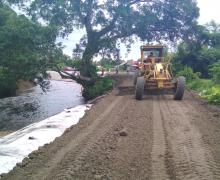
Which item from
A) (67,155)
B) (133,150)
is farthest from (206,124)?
(67,155)

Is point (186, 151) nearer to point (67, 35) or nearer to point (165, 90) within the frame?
→ point (165, 90)

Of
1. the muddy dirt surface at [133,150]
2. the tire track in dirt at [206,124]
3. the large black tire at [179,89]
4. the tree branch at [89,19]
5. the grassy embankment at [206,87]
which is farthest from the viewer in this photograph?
the tree branch at [89,19]

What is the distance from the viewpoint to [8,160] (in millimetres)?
8531

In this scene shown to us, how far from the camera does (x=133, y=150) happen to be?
8.79 meters

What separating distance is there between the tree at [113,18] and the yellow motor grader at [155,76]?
869 cm

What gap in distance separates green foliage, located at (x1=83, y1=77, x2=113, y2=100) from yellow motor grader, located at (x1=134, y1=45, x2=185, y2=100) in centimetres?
593

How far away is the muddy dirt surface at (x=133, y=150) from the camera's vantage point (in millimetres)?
7258

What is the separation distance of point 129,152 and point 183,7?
23973 mm

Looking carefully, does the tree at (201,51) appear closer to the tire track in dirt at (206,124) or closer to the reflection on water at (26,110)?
the reflection on water at (26,110)

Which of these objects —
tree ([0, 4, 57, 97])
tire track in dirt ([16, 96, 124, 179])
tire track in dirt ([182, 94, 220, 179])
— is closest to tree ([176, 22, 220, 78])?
tree ([0, 4, 57, 97])

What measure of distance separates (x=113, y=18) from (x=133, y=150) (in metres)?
22.5

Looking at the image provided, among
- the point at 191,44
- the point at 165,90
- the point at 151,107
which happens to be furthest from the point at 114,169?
the point at 191,44

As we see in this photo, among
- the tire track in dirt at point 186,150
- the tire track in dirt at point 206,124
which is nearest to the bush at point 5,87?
the tire track in dirt at point 206,124

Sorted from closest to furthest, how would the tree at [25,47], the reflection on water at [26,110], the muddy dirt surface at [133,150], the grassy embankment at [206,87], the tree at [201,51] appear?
the muddy dirt surface at [133,150] → the grassy embankment at [206,87] → the reflection on water at [26,110] → the tree at [25,47] → the tree at [201,51]
